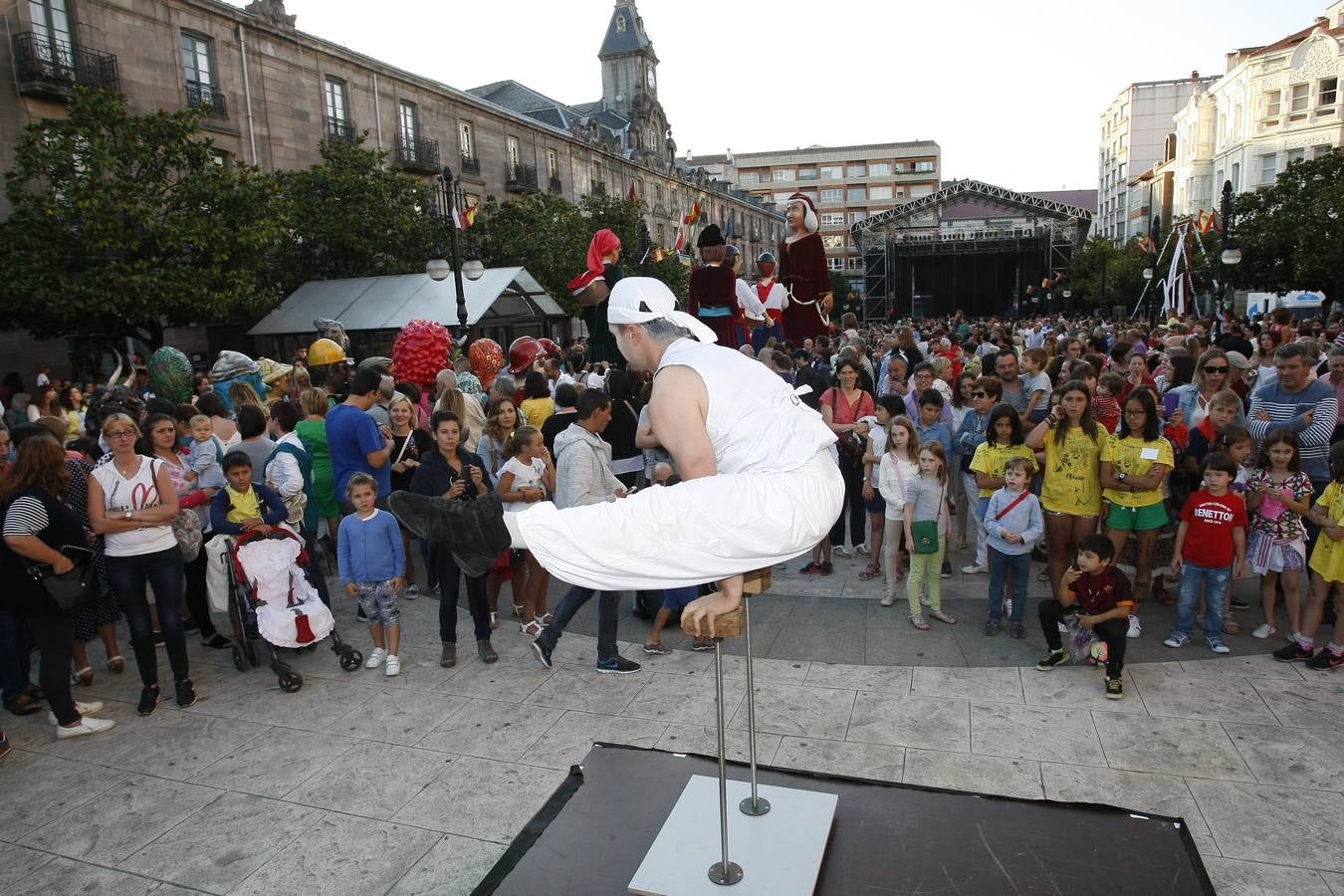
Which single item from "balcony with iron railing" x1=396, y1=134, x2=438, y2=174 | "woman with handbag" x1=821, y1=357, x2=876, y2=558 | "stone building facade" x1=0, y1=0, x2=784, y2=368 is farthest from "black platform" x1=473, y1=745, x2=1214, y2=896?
"balcony with iron railing" x1=396, y1=134, x2=438, y2=174

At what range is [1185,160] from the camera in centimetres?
4844

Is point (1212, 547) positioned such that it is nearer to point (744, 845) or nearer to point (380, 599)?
point (744, 845)

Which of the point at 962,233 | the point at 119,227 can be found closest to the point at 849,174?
the point at 962,233

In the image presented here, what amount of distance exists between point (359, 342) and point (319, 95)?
464 inches

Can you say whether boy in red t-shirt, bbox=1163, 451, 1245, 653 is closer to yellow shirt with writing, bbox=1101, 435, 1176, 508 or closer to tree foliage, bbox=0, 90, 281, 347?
yellow shirt with writing, bbox=1101, 435, 1176, 508

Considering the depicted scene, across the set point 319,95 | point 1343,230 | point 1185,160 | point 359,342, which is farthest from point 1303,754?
point 1185,160

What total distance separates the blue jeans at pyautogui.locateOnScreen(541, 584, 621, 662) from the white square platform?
6.38 ft

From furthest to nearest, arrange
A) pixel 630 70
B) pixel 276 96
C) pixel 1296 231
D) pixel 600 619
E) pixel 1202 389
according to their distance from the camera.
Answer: pixel 630 70
pixel 276 96
pixel 1296 231
pixel 1202 389
pixel 600 619

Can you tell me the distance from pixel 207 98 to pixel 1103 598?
2416cm

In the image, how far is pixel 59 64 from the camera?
56.1 ft

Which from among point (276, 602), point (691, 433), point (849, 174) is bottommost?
point (276, 602)

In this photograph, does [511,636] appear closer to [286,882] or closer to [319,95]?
[286,882]

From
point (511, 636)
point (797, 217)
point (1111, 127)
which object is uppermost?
point (1111, 127)

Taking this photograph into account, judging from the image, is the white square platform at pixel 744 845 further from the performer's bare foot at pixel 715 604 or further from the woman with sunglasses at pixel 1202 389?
the woman with sunglasses at pixel 1202 389
